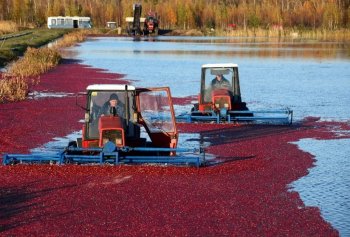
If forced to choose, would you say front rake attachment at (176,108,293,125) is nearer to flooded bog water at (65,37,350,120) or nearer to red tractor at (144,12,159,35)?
flooded bog water at (65,37,350,120)

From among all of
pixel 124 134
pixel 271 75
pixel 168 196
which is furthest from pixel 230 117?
pixel 271 75

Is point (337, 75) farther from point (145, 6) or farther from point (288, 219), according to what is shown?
point (145, 6)

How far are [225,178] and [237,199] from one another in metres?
1.41

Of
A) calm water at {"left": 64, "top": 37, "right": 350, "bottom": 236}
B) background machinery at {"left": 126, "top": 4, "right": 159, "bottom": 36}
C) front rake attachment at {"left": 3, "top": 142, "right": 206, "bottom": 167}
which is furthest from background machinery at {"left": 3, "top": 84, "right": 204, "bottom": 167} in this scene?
background machinery at {"left": 126, "top": 4, "right": 159, "bottom": 36}

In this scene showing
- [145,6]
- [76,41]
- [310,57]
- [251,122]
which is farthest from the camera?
[145,6]

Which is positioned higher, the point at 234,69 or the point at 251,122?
the point at 234,69

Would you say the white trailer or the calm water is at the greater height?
the white trailer

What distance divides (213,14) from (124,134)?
103 meters

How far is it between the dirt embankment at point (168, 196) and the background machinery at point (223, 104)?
2.19 meters

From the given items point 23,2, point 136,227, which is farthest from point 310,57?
point 23,2

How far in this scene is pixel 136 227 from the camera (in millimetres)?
9188

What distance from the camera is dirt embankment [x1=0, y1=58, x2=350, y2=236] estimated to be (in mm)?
9227

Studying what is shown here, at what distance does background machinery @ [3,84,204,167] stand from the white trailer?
99.5 meters

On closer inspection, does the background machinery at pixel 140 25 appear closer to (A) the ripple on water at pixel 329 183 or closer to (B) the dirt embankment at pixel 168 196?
(B) the dirt embankment at pixel 168 196
